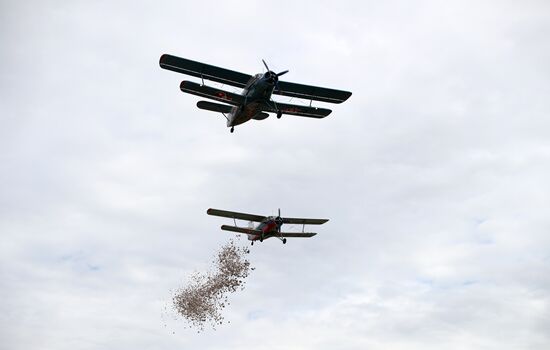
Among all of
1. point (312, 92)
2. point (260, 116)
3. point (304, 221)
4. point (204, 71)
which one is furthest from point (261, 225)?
point (204, 71)

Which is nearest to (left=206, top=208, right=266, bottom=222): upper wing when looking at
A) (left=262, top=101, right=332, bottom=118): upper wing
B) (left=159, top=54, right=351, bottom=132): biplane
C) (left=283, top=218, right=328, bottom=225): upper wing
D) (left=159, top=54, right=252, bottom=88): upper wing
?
(left=283, top=218, right=328, bottom=225): upper wing

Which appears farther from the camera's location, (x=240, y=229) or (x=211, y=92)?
(x=240, y=229)

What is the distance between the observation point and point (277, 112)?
37531 millimetres

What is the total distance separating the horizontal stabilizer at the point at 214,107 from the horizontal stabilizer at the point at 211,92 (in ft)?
10.7

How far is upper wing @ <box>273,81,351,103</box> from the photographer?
39188 mm

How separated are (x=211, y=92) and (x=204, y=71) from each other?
150 cm

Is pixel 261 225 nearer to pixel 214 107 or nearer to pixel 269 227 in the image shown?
pixel 269 227

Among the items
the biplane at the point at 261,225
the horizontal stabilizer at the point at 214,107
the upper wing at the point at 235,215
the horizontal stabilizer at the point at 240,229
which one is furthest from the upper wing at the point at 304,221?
the horizontal stabilizer at the point at 214,107

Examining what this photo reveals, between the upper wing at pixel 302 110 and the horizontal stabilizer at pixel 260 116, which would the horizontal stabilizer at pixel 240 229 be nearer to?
the horizontal stabilizer at pixel 260 116

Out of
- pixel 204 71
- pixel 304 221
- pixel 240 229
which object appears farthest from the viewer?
pixel 304 221

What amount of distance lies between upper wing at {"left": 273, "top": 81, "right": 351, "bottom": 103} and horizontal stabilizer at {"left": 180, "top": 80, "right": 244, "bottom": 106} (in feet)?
10.6

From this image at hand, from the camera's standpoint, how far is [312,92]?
1588 inches

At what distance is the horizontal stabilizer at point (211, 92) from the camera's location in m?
36.2

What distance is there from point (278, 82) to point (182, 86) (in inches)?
265
